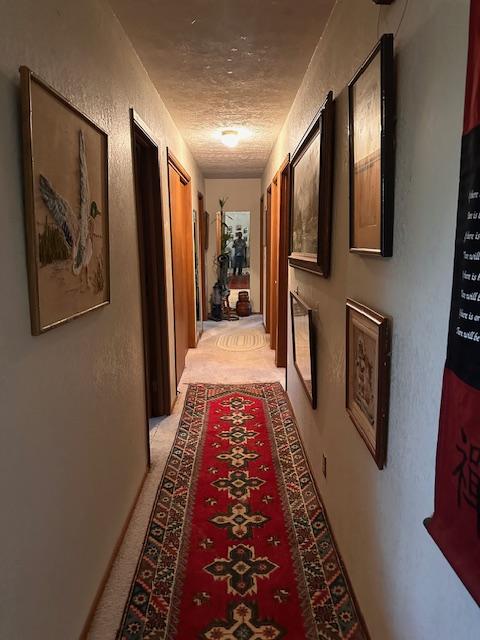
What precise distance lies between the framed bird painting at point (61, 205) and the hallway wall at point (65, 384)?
0.03 m

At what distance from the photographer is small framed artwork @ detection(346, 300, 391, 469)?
3.90ft

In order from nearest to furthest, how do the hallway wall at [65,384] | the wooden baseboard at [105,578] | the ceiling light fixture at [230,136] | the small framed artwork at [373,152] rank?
the hallway wall at [65,384], the small framed artwork at [373,152], the wooden baseboard at [105,578], the ceiling light fixture at [230,136]

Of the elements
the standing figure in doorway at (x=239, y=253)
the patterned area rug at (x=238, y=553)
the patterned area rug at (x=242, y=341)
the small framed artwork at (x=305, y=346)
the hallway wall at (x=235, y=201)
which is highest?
the hallway wall at (x=235, y=201)

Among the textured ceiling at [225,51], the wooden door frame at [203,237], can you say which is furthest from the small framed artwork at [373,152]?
the wooden door frame at [203,237]

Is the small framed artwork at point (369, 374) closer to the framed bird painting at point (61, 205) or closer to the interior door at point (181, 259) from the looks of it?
the framed bird painting at point (61, 205)

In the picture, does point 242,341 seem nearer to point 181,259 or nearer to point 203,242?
point 181,259

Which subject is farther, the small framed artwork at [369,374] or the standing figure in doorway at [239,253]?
the standing figure in doorway at [239,253]

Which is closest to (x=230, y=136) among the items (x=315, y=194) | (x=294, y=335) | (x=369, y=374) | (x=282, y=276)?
(x=282, y=276)

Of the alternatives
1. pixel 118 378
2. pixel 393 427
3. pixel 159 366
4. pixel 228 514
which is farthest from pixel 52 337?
pixel 159 366

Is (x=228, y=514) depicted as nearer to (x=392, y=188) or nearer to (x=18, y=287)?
(x=18, y=287)

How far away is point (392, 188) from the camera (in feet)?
3.64

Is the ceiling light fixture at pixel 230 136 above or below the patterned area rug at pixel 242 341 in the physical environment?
above

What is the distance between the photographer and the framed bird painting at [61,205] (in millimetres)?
1054

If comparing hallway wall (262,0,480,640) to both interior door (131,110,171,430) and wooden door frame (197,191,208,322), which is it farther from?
wooden door frame (197,191,208,322)
